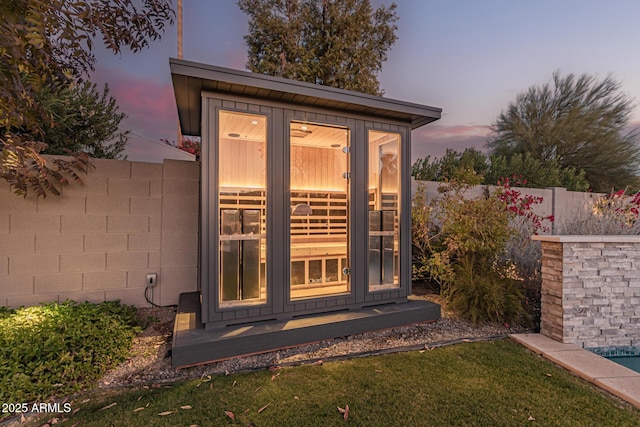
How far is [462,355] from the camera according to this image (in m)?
3.04

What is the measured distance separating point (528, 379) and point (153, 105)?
Answer: 431 inches

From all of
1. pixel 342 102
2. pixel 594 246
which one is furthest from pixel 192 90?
pixel 594 246

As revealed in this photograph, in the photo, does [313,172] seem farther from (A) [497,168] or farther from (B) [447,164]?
(A) [497,168]

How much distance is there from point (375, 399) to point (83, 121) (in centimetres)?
699

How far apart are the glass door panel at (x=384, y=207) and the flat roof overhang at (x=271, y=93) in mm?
351

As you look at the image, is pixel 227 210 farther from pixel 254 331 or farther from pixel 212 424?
pixel 212 424

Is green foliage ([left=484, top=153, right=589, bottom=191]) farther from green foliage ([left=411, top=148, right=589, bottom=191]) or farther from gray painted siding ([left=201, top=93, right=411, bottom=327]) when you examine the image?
gray painted siding ([left=201, top=93, right=411, bottom=327])

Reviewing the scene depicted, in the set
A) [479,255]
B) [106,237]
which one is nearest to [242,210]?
[106,237]

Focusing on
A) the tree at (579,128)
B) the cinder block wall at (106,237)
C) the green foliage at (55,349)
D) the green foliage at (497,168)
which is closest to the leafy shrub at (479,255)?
the cinder block wall at (106,237)

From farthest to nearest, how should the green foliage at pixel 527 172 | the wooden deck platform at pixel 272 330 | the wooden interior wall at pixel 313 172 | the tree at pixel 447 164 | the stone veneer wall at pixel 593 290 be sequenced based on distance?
the green foliage at pixel 527 172, the tree at pixel 447 164, the wooden interior wall at pixel 313 172, the stone veneer wall at pixel 593 290, the wooden deck platform at pixel 272 330

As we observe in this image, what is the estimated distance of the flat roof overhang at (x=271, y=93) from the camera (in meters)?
2.82

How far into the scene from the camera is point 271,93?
320 cm


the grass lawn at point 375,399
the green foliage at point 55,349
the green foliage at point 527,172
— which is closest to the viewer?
the grass lawn at point 375,399

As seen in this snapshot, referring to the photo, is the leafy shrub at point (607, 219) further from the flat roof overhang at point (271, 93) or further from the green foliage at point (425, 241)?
the flat roof overhang at point (271, 93)
